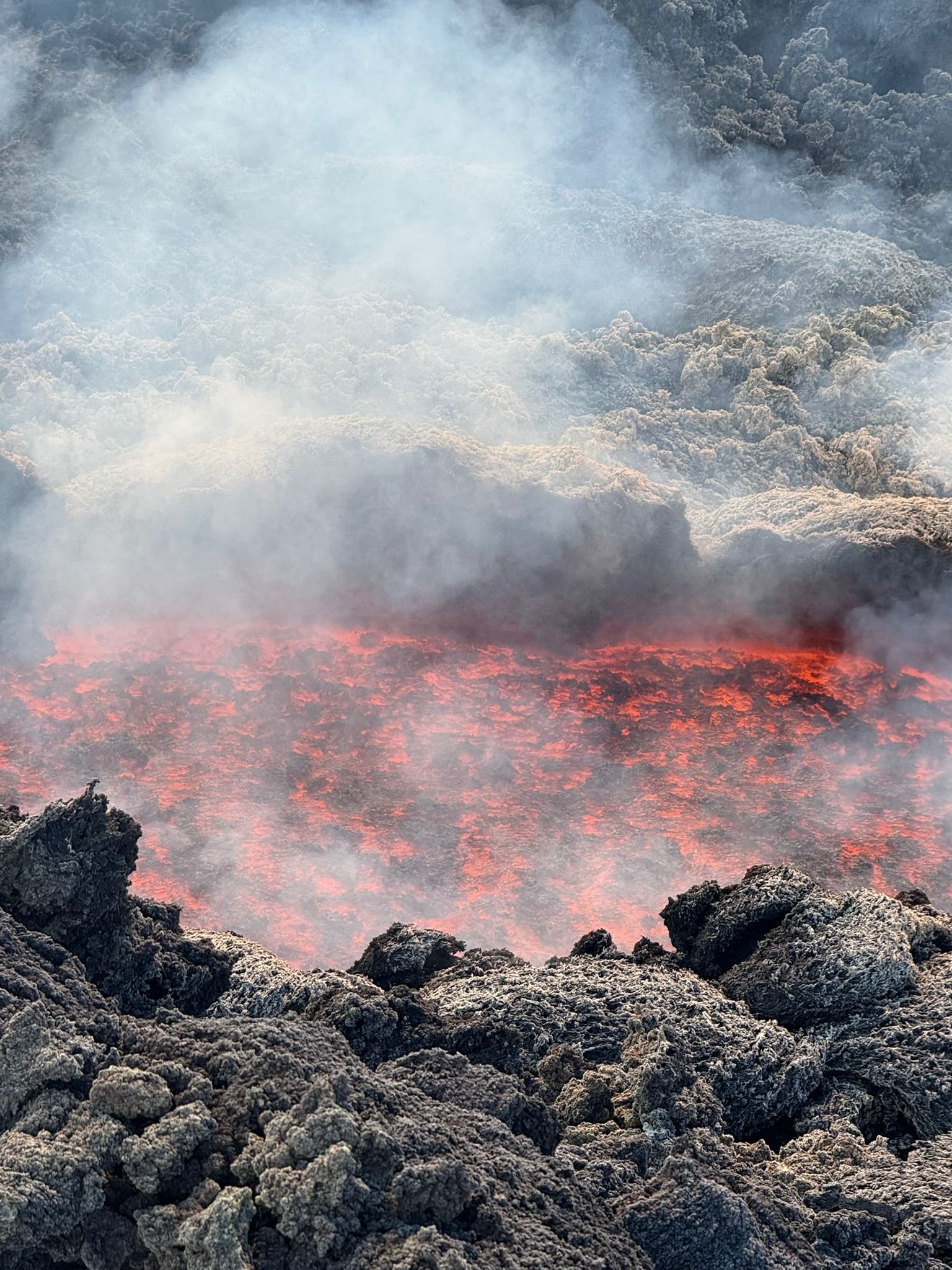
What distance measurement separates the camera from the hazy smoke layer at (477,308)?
18.6 meters

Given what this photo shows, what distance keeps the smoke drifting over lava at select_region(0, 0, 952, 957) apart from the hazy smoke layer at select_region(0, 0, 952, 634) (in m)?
0.08

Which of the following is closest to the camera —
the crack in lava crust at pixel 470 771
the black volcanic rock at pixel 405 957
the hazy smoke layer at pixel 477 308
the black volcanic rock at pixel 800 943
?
the black volcanic rock at pixel 800 943

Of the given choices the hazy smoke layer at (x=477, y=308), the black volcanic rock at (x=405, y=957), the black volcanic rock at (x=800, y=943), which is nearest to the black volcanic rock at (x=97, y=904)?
the black volcanic rock at (x=405, y=957)

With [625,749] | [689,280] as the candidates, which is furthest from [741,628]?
[689,280]

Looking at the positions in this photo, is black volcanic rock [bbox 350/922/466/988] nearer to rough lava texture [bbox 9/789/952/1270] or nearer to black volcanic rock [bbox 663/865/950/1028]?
rough lava texture [bbox 9/789/952/1270]

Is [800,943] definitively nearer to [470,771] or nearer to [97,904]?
[97,904]

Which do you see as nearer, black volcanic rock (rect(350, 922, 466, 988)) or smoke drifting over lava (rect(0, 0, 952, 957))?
black volcanic rock (rect(350, 922, 466, 988))

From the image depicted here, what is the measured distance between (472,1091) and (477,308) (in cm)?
2011

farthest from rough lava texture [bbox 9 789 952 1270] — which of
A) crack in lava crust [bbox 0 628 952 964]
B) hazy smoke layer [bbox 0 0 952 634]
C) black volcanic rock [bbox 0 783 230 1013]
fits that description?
hazy smoke layer [bbox 0 0 952 634]

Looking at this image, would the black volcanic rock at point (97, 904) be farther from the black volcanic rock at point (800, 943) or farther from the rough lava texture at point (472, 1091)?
the black volcanic rock at point (800, 943)

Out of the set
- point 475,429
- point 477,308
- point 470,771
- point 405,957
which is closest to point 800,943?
point 405,957

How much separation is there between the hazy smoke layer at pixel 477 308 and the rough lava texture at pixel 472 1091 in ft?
27.6

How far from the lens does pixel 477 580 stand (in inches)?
726

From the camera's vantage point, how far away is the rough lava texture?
20.6 feet
